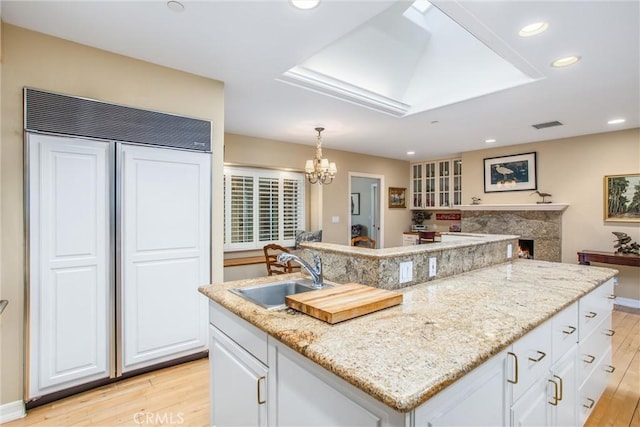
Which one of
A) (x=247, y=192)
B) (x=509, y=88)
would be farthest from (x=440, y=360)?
(x=247, y=192)

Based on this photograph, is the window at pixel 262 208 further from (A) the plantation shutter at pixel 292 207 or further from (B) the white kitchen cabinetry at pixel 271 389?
(B) the white kitchen cabinetry at pixel 271 389

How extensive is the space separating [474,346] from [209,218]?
2278mm

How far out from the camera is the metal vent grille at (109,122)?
6.61 feet

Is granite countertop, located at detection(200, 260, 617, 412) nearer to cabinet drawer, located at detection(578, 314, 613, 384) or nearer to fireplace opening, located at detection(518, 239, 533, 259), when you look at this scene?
cabinet drawer, located at detection(578, 314, 613, 384)

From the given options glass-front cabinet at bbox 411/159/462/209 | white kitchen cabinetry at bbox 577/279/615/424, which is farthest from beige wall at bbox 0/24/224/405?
glass-front cabinet at bbox 411/159/462/209

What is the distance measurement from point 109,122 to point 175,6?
973 millimetres

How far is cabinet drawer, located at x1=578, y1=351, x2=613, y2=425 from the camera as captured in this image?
179cm

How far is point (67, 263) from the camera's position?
6.97ft

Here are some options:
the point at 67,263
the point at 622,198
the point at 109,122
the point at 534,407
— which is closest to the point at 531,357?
the point at 534,407

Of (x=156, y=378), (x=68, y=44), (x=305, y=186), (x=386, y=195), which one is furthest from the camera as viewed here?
(x=386, y=195)

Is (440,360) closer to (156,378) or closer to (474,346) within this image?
(474,346)

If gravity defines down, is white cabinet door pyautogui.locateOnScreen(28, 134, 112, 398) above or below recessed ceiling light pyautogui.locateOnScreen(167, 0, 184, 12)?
below

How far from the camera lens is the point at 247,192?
5090 millimetres

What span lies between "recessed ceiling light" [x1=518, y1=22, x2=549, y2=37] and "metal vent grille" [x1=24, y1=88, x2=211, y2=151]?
241 cm
